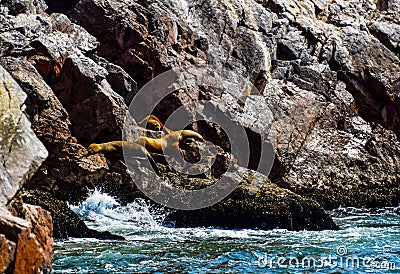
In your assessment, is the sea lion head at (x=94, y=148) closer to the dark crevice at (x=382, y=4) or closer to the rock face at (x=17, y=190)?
the rock face at (x=17, y=190)

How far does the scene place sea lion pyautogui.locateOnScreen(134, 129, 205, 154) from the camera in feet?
59.7

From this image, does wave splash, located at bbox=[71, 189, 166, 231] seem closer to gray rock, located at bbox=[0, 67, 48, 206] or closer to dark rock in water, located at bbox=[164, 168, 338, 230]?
dark rock in water, located at bbox=[164, 168, 338, 230]

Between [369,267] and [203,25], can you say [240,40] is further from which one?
[369,267]

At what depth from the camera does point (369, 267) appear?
10203 mm

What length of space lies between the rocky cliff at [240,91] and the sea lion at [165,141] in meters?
0.62

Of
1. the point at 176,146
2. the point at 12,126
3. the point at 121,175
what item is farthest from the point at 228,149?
the point at 12,126

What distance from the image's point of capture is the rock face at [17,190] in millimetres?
5984

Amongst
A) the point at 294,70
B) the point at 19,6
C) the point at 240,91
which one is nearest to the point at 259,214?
the point at 240,91

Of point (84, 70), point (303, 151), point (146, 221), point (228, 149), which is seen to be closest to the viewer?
point (146, 221)

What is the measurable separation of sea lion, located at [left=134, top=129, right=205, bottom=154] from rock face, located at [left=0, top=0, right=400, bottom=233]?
595 mm

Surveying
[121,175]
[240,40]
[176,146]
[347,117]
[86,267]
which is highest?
[240,40]

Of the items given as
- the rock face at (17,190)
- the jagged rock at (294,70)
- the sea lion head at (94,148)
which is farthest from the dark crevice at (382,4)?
the rock face at (17,190)

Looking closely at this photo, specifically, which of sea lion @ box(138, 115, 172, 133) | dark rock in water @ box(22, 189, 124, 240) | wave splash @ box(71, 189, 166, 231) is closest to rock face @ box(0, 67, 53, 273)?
dark rock in water @ box(22, 189, 124, 240)

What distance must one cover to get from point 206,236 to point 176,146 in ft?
18.1
